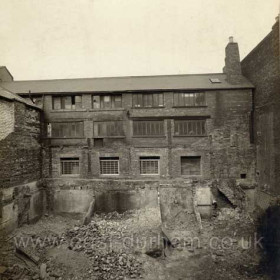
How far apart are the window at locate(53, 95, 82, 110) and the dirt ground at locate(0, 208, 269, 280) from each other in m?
9.35

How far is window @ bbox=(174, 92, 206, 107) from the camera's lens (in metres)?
19.4

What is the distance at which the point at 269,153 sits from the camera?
15547 mm

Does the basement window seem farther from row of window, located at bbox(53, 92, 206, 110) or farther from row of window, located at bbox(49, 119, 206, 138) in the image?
row of window, located at bbox(49, 119, 206, 138)

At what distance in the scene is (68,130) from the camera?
1994cm

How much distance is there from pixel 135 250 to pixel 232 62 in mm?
16396

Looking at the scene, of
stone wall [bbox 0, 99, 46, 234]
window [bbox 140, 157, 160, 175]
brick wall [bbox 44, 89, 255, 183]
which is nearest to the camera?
stone wall [bbox 0, 99, 46, 234]

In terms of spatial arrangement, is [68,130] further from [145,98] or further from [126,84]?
[145,98]

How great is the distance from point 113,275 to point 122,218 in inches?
256

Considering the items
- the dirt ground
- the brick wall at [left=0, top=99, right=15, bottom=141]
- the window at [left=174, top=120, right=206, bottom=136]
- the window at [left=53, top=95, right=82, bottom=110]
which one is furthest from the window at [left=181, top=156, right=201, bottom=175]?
the brick wall at [left=0, top=99, right=15, bottom=141]

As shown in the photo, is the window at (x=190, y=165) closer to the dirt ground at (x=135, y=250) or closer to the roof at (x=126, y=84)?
the dirt ground at (x=135, y=250)

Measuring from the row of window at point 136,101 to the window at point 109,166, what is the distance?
429cm

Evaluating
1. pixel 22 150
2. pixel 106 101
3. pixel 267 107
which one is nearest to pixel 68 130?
pixel 106 101

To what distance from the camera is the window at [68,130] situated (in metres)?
19.9

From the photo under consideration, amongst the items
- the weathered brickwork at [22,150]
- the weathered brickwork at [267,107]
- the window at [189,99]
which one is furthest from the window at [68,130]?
the weathered brickwork at [267,107]
